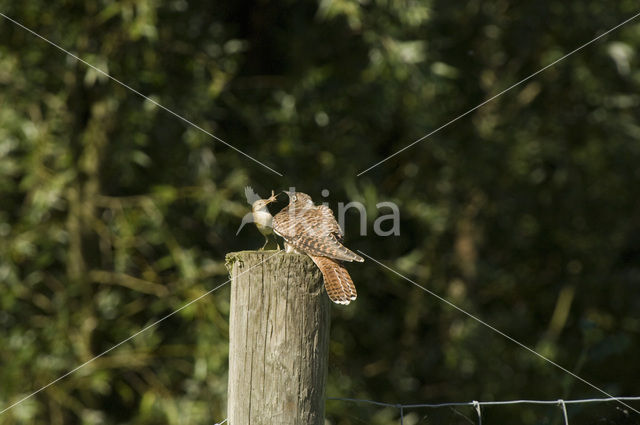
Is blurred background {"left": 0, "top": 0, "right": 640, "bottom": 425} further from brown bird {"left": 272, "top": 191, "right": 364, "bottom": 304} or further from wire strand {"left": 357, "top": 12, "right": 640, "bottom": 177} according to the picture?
brown bird {"left": 272, "top": 191, "right": 364, "bottom": 304}

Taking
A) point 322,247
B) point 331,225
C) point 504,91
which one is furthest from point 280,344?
point 504,91

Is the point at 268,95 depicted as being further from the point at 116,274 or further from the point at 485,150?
the point at 485,150

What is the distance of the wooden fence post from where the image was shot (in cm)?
195

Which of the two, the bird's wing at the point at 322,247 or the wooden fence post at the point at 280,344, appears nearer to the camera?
the wooden fence post at the point at 280,344

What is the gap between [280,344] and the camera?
1952 mm

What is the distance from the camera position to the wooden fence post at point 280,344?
1951 mm

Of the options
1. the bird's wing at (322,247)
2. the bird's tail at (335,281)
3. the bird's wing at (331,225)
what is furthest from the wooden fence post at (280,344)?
the bird's wing at (331,225)

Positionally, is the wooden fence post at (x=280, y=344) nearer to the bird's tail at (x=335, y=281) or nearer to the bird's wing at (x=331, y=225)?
the bird's tail at (x=335, y=281)

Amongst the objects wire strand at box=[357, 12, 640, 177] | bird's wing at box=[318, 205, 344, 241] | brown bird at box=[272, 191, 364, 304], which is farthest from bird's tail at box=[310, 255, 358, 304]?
wire strand at box=[357, 12, 640, 177]

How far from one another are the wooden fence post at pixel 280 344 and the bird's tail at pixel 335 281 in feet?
0.12

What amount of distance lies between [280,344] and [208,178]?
122 inches

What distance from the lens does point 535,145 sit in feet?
23.2

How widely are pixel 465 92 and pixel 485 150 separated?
51 centimetres

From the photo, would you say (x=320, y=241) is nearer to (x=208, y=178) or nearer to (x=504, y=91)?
(x=208, y=178)
